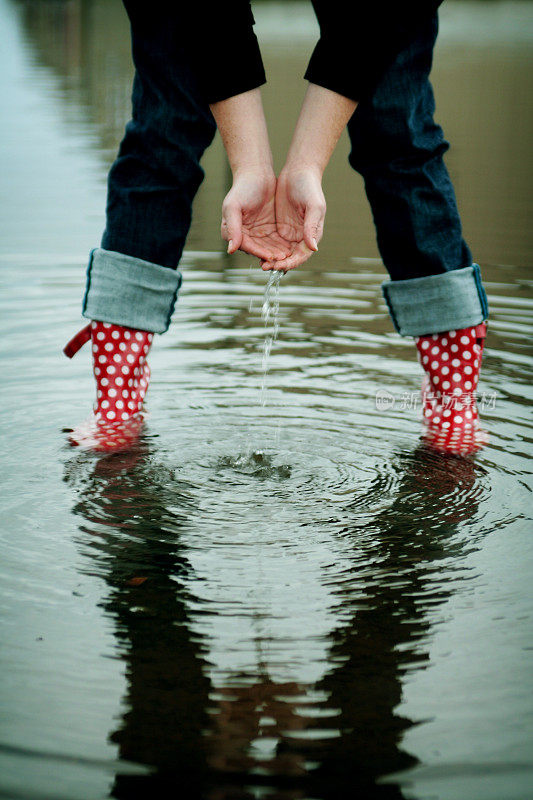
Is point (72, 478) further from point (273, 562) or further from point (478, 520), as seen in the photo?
point (478, 520)

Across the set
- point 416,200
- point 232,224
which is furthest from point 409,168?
point 232,224

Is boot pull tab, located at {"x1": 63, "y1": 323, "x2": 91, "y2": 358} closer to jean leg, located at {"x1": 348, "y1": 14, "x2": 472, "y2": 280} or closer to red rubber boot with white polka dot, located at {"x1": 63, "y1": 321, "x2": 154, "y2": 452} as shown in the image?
→ red rubber boot with white polka dot, located at {"x1": 63, "y1": 321, "x2": 154, "y2": 452}

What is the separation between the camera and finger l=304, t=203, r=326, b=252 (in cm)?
207

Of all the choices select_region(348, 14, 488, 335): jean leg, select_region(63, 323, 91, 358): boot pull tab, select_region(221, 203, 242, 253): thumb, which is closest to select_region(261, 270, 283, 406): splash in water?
select_region(221, 203, 242, 253): thumb

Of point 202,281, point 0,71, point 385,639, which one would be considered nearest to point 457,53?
point 0,71

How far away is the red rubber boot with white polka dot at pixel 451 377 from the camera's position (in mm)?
2482

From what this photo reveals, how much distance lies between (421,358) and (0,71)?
10359mm

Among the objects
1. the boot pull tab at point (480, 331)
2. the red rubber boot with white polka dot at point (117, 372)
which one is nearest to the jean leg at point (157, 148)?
the red rubber boot with white polka dot at point (117, 372)

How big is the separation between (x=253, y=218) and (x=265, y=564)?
869 mm

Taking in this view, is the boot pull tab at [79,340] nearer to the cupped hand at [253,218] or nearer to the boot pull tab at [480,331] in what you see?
the cupped hand at [253,218]

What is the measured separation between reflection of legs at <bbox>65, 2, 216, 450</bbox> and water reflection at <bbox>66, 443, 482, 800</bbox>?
389 millimetres

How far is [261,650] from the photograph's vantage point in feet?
4.80

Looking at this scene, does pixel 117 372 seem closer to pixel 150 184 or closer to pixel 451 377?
pixel 150 184

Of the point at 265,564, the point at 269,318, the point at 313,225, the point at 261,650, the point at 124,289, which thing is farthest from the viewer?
the point at 269,318
